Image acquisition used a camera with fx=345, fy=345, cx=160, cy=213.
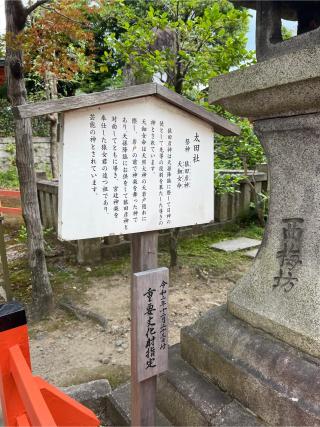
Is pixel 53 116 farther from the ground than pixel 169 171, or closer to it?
farther from the ground

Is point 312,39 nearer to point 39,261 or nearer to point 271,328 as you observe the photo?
point 271,328

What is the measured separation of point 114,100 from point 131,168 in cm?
30

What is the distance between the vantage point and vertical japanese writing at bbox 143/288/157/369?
165 cm

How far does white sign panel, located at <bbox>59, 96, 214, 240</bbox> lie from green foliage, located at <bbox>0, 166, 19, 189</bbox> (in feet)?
34.6

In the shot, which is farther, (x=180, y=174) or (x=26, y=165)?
(x=26, y=165)

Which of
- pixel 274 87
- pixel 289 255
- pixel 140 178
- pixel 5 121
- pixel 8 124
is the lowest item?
pixel 289 255

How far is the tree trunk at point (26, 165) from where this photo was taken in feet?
11.1

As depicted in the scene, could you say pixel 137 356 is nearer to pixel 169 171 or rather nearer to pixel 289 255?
pixel 169 171

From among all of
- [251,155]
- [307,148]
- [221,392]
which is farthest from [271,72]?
[251,155]

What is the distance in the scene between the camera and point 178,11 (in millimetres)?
4434

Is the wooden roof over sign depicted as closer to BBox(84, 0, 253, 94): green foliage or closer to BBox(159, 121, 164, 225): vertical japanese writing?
BBox(159, 121, 164, 225): vertical japanese writing

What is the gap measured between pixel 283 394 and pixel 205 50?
152 inches

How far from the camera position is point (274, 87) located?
1.80m

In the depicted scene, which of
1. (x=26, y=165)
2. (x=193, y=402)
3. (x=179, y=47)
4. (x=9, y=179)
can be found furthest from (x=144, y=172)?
(x=9, y=179)
